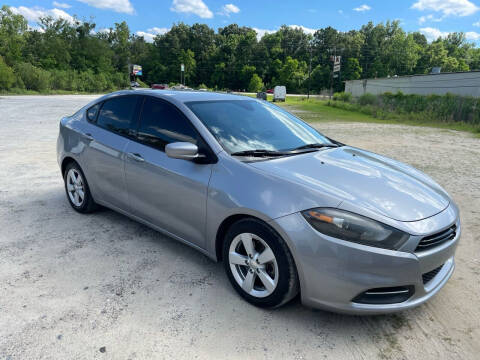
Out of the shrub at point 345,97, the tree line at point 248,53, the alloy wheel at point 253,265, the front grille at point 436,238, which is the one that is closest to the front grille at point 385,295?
the front grille at point 436,238

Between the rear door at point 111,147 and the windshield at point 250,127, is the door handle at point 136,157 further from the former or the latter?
the windshield at point 250,127

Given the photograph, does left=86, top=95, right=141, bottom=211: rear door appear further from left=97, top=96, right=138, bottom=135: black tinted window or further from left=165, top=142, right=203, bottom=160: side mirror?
left=165, top=142, right=203, bottom=160: side mirror

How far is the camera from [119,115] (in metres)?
4.02

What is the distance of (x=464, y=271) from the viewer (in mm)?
3443

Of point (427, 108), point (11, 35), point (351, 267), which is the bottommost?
point (351, 267)

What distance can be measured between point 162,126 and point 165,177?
550 mm

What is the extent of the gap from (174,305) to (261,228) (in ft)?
3.09

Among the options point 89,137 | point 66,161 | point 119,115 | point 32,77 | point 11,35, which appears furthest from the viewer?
point 11,35

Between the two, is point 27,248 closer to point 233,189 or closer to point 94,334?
point 94,334

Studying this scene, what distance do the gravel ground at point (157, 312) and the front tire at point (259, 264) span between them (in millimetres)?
152

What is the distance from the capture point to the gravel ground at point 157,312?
2.35 m

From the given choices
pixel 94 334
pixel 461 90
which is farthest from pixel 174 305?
pixel 461 90

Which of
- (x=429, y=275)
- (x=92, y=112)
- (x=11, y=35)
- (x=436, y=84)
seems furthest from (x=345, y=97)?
(x=11, y=35)

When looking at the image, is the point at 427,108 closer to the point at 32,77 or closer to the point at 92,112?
the point at 92,112
